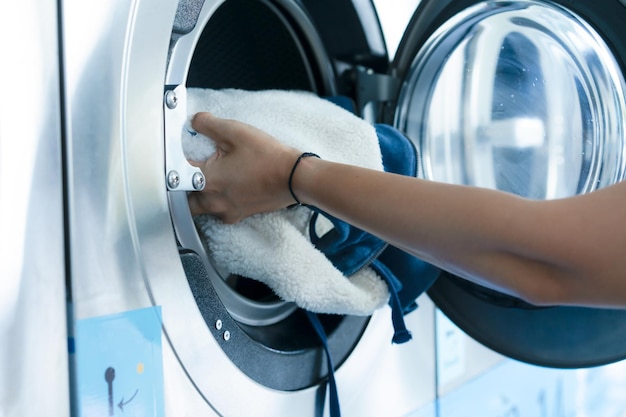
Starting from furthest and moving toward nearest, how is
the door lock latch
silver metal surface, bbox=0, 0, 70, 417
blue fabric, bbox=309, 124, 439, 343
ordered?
blue fabric, bbox=309, 124, 439, 343, the door lock latch, silver metal surface, bbox=0, 0, 70, 417

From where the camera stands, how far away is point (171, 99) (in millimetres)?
545

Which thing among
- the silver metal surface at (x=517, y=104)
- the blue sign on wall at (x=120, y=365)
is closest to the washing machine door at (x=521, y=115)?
the silver metal surface at (x=517, y=104)

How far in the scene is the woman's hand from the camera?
0.60m

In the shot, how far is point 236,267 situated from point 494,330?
0.38 meters

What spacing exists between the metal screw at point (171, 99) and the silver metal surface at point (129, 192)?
0.06 ft

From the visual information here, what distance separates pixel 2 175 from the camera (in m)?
→ 0.42

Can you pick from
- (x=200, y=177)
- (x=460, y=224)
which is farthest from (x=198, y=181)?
(x=460, y=224)

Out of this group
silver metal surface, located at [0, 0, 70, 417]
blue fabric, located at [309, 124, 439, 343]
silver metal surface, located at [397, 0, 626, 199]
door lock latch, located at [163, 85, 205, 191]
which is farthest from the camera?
A: silver metal surface, located at [397, 0, 626, 199]

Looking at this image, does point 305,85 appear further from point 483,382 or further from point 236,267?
point 483,382

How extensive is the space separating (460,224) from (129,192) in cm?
26

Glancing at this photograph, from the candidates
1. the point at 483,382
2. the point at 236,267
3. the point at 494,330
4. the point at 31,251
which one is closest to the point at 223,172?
the point at 236,267

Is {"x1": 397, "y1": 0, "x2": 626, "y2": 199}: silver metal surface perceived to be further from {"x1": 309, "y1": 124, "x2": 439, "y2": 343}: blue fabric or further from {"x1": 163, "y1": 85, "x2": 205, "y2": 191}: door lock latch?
{"x1": 163, "y1": 85, "x2": 205, "y2": 191}: door lock latch

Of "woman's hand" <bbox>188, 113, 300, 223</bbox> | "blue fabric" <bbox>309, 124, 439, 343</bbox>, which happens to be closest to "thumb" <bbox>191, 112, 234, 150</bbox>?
"woman's hand" <bbox>188, 113, 300, 223</bbox>

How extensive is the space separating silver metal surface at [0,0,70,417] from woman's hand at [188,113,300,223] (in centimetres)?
18
